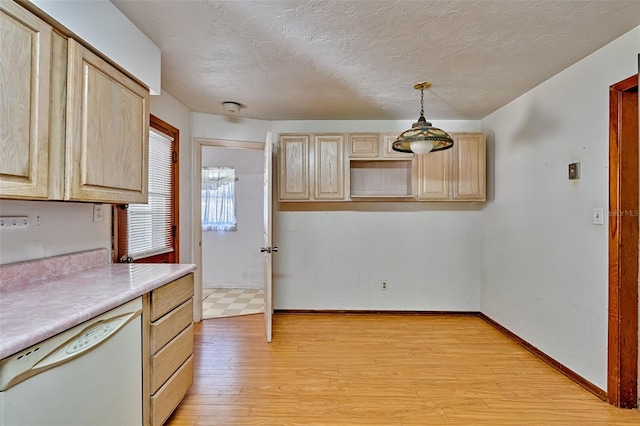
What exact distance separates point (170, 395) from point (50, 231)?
1.13 m

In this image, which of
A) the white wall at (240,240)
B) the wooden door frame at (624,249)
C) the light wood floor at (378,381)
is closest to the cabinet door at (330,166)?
the light wood floor at (378,381)

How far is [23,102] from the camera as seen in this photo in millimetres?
1273

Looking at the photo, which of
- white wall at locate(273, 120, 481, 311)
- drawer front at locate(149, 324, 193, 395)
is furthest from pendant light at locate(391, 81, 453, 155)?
drawer front at locate(149, 324, 193, 395)

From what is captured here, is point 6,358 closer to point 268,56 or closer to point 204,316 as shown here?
point 268,56

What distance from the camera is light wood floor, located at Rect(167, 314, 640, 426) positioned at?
198 centimetres

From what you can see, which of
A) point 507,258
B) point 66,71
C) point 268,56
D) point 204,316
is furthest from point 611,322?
point 204,316

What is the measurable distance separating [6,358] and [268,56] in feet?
6.90

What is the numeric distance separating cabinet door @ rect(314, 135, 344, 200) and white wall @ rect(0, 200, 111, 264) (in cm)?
206

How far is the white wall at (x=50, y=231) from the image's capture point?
1.53 m

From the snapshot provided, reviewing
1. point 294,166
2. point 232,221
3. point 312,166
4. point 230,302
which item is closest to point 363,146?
point 312,166

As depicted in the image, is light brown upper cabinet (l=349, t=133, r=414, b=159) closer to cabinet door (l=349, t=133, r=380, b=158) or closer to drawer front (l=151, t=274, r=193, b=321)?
cabinet door (l=349, t=133, r=380, b=158)

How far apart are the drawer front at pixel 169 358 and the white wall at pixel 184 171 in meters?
1.45

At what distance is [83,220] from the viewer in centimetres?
201

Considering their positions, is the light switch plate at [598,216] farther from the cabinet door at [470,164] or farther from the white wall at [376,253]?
the white wall at [376,253]
